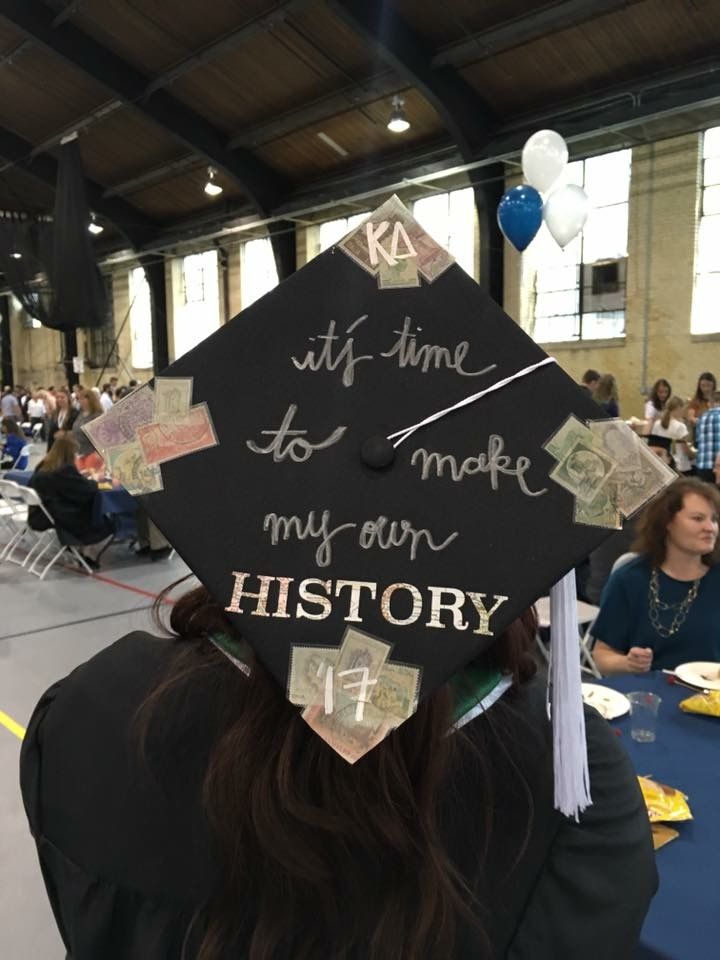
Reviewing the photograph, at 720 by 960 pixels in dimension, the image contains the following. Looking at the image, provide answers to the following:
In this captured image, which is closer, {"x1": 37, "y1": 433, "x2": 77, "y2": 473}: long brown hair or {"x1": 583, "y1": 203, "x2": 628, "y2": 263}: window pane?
{"x1": 37, "y1": 433, "x2": 77, "y2": 473}: long brown hair

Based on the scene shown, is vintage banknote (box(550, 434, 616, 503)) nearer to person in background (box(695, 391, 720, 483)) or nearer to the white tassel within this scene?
the white tassel

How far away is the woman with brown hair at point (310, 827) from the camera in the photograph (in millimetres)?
582

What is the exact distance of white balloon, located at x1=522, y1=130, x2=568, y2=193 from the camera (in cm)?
665

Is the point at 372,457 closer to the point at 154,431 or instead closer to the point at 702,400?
the point at 154,431

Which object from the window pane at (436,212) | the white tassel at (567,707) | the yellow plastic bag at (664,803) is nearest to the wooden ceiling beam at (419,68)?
the window pane at (436,212)

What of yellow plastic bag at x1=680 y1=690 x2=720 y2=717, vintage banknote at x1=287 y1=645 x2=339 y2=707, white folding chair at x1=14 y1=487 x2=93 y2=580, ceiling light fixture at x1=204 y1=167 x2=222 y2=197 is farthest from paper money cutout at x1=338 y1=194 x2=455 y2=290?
ceiling light fixture at x1=204 y1=167 x2=222 y2=197

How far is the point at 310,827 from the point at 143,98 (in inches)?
497

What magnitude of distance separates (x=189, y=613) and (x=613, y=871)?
450 mm

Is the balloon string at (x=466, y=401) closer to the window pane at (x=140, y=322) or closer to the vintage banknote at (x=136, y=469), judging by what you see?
the vintage banknote at (x=136, y=469)

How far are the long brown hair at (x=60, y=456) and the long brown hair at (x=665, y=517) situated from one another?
4652 mm

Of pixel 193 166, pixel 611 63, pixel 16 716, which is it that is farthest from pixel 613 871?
pixel 193 166

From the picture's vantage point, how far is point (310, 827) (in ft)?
1.90

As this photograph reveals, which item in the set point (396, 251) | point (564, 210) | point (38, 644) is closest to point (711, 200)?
point (564, 210)

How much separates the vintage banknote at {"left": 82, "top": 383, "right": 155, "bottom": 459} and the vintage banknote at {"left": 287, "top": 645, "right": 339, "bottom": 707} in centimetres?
26
